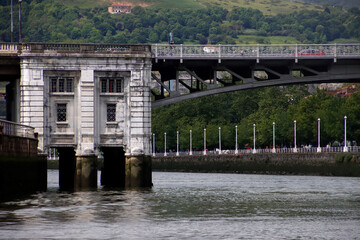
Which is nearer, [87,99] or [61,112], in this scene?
[87,99]

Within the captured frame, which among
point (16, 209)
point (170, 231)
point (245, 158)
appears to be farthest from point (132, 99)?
point (245, 158)

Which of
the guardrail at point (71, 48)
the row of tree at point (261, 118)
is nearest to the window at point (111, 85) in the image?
the guardrail at point (71, 48)

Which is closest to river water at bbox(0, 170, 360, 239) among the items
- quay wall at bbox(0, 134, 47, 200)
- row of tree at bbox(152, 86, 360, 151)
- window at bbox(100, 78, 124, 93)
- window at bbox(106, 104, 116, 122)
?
quay wall at bbox(0, 134, 47, 200)

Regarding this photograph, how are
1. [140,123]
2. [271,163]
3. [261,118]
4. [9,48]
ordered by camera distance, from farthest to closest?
[261,118]
[271,163]
[9,48]
[140,123]

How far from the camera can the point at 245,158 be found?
443 ft

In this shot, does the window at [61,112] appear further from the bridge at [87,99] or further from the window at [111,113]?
the window at [111,113]

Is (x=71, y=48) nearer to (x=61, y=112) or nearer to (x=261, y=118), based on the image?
(x=61, y=112)

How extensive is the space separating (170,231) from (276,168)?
85989 millimetres

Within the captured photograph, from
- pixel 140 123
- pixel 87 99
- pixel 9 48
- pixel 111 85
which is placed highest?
pixel 9 48

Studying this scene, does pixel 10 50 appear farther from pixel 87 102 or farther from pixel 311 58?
pixel 311 58

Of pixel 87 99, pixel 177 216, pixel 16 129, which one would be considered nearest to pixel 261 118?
pixel 87 99

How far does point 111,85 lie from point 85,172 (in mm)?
6790

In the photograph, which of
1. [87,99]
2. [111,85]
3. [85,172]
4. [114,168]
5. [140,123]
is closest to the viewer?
[85,172]

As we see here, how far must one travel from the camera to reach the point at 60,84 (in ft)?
211
